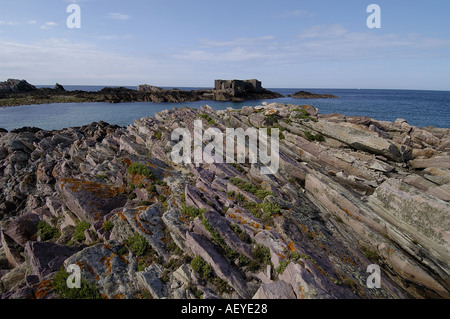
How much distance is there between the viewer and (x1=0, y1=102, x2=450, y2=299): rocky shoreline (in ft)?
37.7

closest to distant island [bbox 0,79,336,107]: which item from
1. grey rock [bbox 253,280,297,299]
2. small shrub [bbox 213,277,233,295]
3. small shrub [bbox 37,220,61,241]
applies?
small shrub [bbox 37,220,61,241]

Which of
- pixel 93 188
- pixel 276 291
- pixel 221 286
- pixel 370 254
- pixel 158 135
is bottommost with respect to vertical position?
pixel 370 254

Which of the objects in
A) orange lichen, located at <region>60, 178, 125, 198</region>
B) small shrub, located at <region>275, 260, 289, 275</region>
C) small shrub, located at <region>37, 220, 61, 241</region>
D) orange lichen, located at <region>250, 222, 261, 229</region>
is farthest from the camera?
orange lichen, located at <region>60, 178, 125, 198</region>

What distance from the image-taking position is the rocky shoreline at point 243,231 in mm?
11477

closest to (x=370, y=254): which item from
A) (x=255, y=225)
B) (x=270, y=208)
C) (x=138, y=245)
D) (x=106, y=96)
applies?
(x=270, y=208)

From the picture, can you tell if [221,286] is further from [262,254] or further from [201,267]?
[262,254]

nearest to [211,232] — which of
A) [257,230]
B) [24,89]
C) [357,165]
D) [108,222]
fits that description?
[257,230]

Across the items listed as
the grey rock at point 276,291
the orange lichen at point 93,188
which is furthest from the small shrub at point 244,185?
the orange lichen at point 93,188

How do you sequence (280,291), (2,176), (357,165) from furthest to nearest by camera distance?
1. (2,176)
2. (357,165)
3. (280,291)

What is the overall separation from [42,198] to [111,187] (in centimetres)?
1296

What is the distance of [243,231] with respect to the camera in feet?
45.7

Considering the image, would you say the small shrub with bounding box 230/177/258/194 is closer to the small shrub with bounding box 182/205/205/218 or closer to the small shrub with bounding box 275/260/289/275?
the small shrub with bounding box 182/205/205/218

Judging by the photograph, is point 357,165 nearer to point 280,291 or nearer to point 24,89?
point 280,291

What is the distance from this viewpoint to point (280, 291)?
34.1ft
